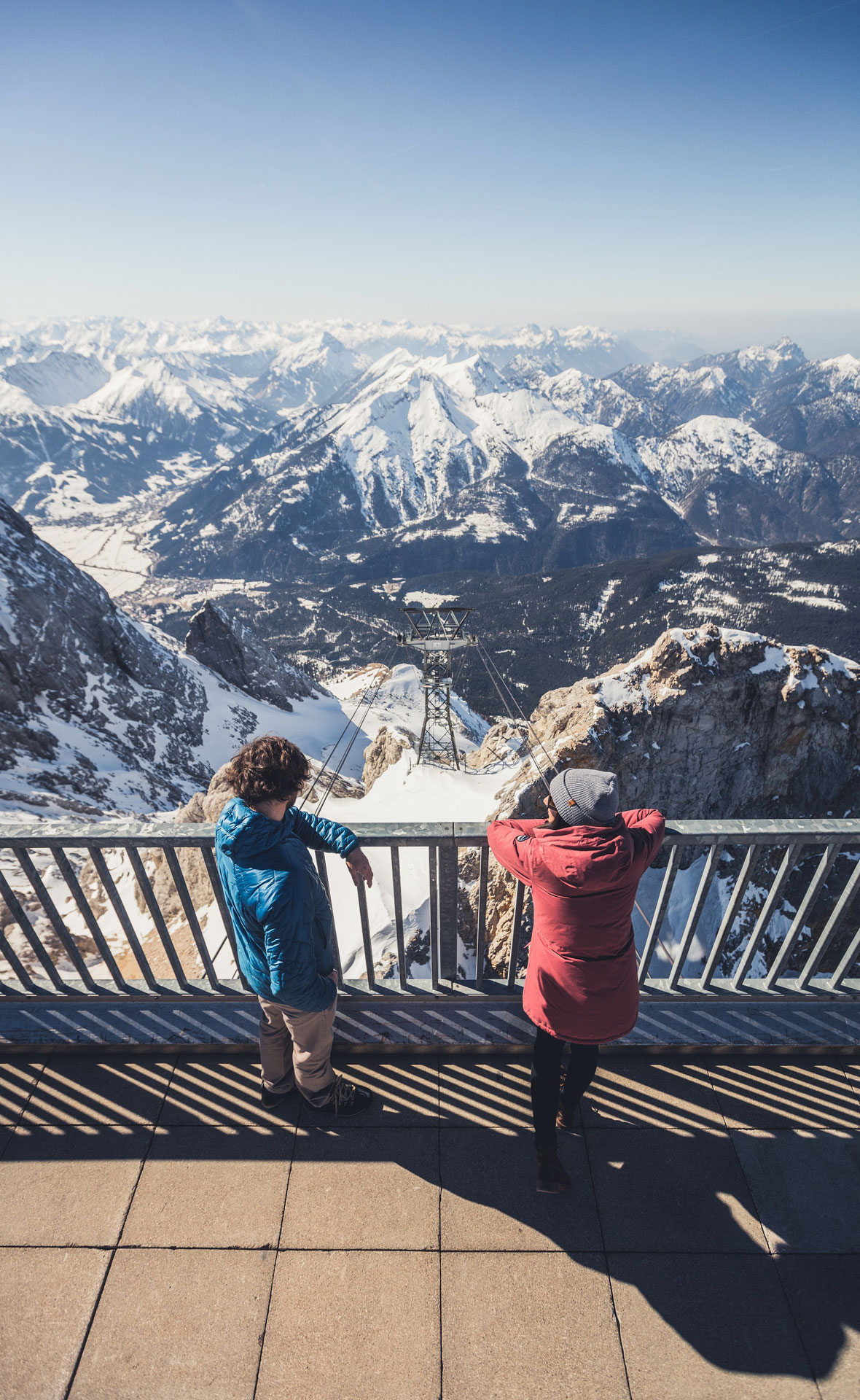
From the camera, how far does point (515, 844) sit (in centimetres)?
360

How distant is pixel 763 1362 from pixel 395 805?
1724 cm

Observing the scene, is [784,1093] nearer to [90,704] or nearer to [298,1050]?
[298,1050]

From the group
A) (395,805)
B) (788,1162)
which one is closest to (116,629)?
(395,805)

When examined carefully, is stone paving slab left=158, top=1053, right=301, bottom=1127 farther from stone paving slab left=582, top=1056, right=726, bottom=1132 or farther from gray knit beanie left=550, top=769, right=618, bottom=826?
gray knit beanie left=550, top=769, right=618, bottom=826

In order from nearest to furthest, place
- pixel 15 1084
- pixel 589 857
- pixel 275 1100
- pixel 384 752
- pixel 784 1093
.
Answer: pixel 589 857 → pixel 275 1100 → pixel 784 1093 → pixel 15 1084 → pixel 384 752

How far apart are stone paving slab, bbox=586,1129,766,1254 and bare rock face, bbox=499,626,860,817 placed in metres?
14.1

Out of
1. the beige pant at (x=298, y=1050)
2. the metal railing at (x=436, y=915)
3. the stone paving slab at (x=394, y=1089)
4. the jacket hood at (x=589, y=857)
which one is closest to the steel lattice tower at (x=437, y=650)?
the metal railing at (x=436, y=915)

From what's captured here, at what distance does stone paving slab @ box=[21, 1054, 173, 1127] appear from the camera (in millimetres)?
4543

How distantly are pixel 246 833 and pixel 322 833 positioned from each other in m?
0.64

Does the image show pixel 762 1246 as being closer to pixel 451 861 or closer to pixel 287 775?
pixel 451 861

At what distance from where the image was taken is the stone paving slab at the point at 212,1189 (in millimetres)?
3877

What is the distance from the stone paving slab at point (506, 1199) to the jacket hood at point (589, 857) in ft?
7.66

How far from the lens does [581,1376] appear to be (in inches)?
129

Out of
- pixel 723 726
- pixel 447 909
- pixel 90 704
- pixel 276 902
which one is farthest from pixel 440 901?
pixel 90 704
